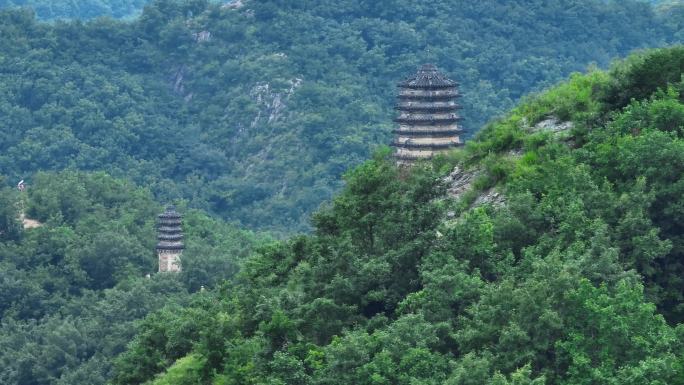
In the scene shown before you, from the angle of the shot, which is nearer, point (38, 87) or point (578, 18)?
point (38, 87)

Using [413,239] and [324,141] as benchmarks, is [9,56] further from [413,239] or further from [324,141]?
[413,239]

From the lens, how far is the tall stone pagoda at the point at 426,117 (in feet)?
183

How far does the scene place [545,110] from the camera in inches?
1401

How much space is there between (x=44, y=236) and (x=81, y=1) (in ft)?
254

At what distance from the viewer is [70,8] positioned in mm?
146250

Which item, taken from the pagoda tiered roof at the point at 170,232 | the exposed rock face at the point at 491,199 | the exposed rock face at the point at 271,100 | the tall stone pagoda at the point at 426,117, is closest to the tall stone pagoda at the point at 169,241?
the pagoda tiered roof at the point at 170,232

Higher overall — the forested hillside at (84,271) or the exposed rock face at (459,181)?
the exposed rock face at (459,181)

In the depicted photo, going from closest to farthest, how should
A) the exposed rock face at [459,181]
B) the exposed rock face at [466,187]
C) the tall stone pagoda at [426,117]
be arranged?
the exposed rock face at [466,187] → the exposed rock face at [459,181] → the tall stone pagoda at [426,117]

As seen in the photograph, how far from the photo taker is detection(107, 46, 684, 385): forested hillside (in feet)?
91.1

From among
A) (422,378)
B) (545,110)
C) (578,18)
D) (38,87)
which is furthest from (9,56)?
(422,378)

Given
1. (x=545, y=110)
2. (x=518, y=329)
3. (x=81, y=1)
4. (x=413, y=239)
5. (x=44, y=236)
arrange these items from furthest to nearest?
(x=81, y=1)
(x=44, y=236)
(x=545, y=110)
(x=413, y=239)
(x=518, y=329)

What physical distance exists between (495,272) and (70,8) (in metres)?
118

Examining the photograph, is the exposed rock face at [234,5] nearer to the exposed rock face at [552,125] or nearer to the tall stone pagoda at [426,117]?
the tall stone pagoda at [426,117]

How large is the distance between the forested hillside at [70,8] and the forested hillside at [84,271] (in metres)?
65.0
